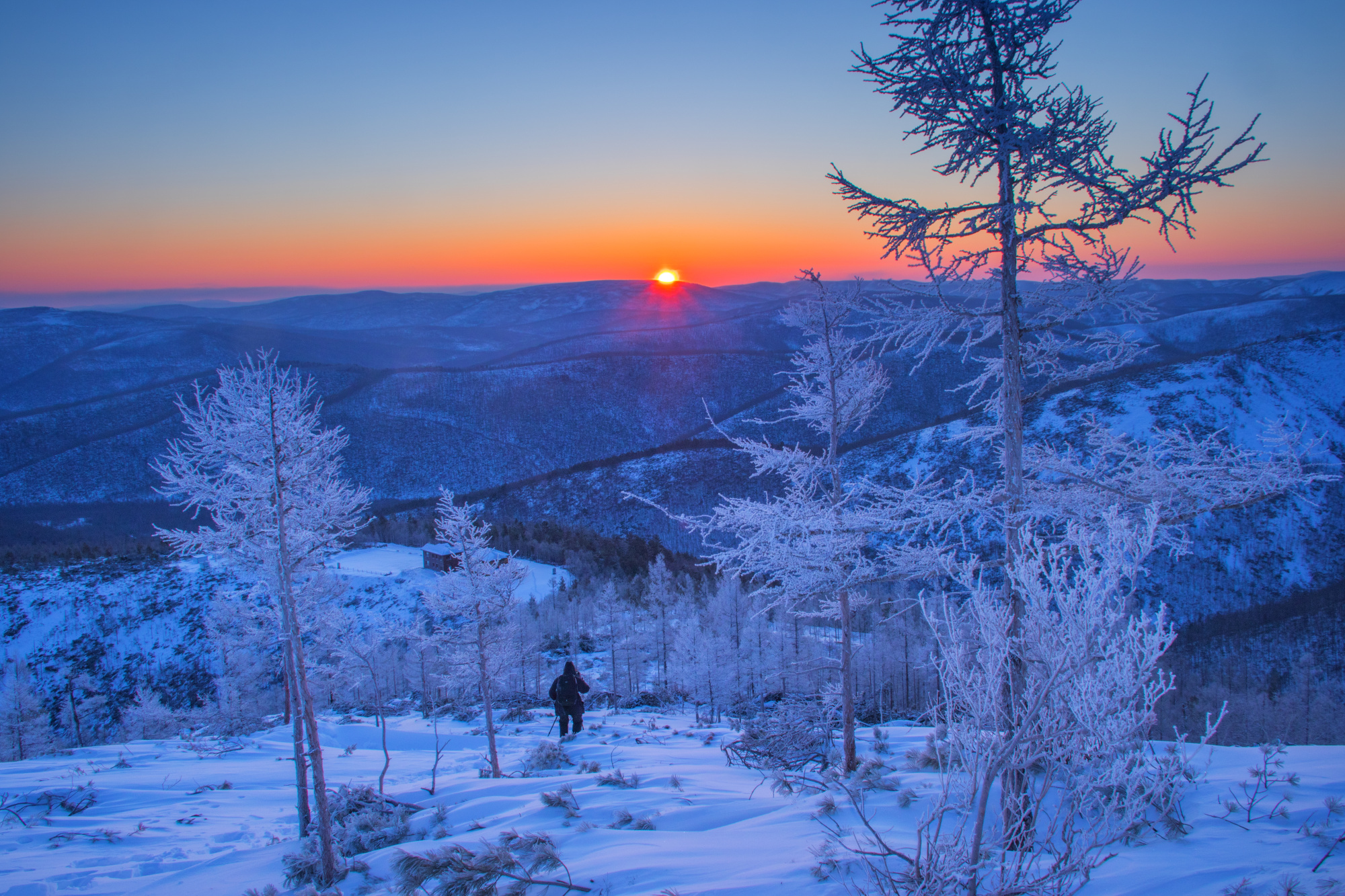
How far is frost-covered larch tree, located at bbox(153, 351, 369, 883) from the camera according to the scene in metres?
8.40

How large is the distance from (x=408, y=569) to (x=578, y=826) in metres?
35.4

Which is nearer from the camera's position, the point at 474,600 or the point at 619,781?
the point at 619,781

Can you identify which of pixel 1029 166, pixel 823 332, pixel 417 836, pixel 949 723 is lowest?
pixel 417 836

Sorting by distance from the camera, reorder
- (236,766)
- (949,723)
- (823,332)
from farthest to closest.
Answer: (236,766), (823,332), (949,723)

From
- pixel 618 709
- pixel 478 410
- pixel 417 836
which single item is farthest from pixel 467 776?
pixel 478 410

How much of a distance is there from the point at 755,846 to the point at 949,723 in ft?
11.8

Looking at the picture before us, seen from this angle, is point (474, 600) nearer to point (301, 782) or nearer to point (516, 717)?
point (301, 782)

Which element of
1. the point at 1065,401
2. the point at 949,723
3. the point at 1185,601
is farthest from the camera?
the point at 1065,401

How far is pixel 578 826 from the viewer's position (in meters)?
7.05

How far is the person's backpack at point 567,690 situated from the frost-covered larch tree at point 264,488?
711 cm

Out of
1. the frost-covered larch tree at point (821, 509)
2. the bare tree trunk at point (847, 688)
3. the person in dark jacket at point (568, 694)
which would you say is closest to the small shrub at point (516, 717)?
the person in dark jacket at point (568, 694)

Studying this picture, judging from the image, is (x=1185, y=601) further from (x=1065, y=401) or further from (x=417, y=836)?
(x=417, y=836)

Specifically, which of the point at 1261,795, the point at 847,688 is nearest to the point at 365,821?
the point at 847,688

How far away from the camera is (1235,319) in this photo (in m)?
129
